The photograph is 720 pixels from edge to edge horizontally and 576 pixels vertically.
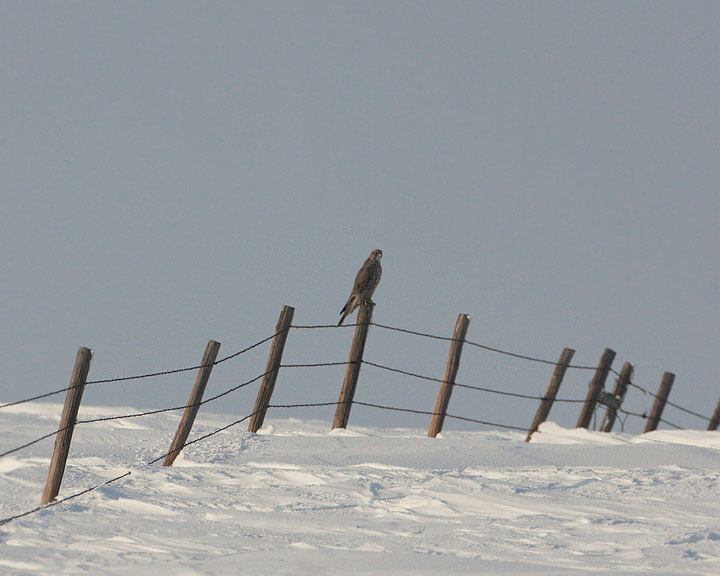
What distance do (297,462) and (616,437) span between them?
4982 mm

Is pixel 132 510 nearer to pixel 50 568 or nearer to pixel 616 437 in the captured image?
pixel 50 568

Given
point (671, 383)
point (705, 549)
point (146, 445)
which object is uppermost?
point (671, 383)

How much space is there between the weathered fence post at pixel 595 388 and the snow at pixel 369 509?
244cm

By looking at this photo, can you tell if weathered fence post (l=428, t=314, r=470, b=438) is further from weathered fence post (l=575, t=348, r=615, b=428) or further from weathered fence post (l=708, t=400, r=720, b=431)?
weathered fence post (l=708, t=400, r=720, b=431)

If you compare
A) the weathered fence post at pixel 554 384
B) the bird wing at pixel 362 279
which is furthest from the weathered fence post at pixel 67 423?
the weathered fence post at pixel 554 384

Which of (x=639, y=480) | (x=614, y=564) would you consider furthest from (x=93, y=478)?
(x=639, y=480)

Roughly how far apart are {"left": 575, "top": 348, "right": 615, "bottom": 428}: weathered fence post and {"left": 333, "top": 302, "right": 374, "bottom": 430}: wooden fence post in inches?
151

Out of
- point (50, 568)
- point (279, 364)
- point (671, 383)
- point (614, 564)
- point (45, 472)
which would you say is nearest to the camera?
point (50, 568)

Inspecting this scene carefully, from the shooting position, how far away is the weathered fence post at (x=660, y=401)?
1371cm

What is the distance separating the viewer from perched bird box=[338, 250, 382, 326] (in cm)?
1059

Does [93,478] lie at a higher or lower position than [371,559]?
lower

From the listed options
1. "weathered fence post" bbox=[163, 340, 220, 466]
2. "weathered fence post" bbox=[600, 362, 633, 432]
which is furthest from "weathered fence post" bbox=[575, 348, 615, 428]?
"weathered fence post" bbox=[163, 340, 220, 466]

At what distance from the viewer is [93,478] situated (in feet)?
23.7

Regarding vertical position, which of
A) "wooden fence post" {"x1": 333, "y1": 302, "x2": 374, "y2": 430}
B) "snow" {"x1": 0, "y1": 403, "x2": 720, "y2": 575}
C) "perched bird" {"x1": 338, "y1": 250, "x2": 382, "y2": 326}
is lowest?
"snow" {"x1": 0, "y1": 403, "x2": 720, "y2": 575}
